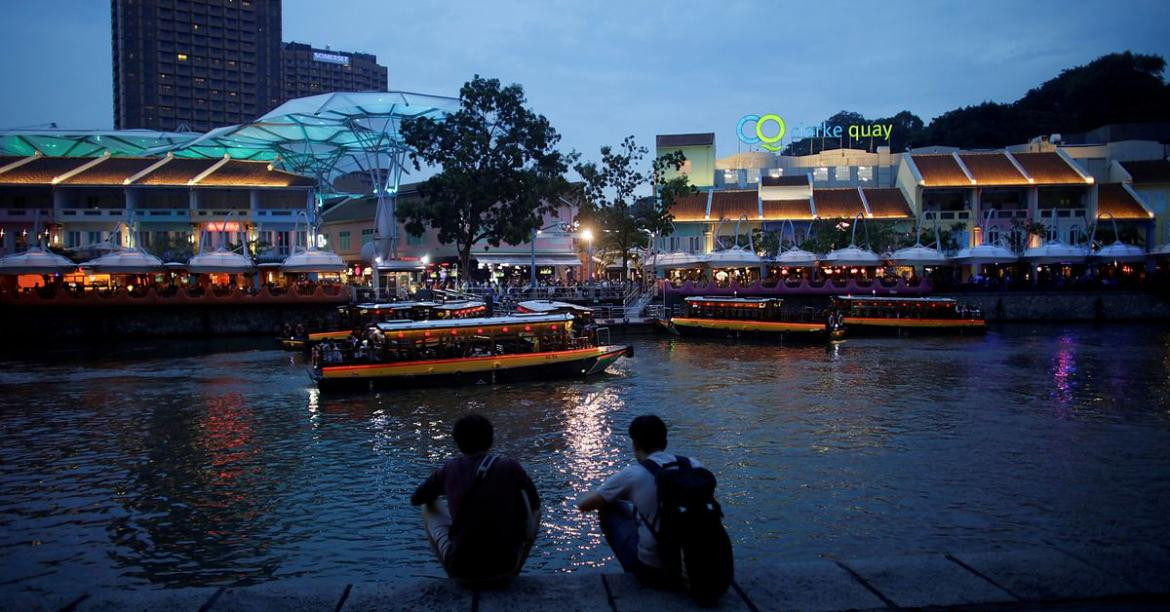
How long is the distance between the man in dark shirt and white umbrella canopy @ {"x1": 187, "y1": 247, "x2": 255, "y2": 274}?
44.0 meters

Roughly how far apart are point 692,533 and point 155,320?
44.6m

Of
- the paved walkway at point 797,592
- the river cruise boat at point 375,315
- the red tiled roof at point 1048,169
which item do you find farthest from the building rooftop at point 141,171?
the paved walkway at point 797,592

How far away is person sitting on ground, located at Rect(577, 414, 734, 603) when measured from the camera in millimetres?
5059

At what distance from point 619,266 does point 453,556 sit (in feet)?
184

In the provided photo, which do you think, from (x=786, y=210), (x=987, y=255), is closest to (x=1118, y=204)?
(x=987, y=255)

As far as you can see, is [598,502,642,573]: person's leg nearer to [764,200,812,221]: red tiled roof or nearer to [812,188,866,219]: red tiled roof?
[764,200,812,221]: red tiled roof

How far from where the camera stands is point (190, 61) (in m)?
127

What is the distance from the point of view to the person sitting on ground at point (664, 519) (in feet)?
16.6

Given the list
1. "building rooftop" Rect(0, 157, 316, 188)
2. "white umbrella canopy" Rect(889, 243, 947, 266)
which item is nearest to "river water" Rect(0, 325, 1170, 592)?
"white umbrella canopy" Rect(889, 243, 947, 266)

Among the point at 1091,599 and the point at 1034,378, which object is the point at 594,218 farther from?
the point at 1091,599

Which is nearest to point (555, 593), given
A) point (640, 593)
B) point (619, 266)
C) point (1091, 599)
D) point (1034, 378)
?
point (640, 593)

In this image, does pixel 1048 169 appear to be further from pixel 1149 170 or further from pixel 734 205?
pixel 734 205

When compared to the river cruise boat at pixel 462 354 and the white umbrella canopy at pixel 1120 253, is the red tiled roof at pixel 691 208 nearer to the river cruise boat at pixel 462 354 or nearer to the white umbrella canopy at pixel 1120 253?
the white umbrella canopy at pixel 1120 253

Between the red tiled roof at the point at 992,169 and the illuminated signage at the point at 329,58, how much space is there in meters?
146
